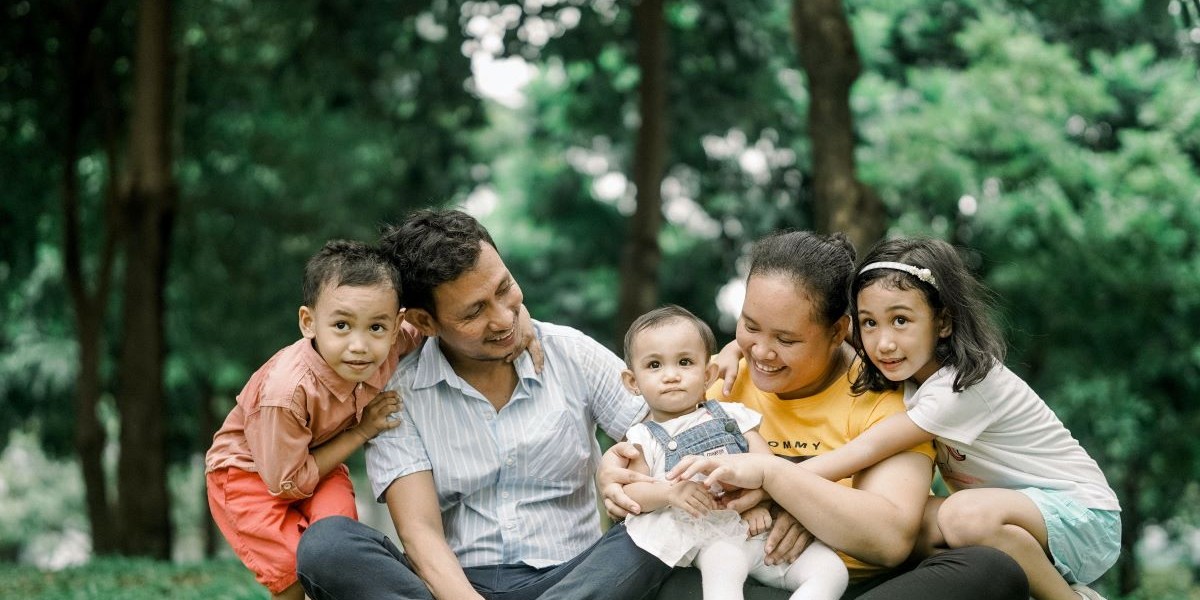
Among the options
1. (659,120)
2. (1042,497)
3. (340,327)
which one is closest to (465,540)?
(340,327)

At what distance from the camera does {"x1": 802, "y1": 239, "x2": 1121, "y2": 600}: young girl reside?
129 inches

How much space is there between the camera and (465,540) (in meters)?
3.76

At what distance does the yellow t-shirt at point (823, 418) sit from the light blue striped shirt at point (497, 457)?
369 mm

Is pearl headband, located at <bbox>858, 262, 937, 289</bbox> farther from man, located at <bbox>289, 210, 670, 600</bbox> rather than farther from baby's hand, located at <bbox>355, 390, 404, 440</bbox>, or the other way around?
baby's hand, located at <bbox>355, 390, 404, 440</bbox>

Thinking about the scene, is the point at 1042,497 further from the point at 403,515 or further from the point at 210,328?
the point at 210,328

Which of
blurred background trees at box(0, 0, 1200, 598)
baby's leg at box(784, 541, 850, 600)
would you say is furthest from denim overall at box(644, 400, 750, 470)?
blurred background trees at box(0, 0, 1200, 598)

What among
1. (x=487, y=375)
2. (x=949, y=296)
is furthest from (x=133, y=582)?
(x=949, y=296)

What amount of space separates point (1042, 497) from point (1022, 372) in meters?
9.43

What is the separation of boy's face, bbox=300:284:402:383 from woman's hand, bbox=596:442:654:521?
727 millimetres

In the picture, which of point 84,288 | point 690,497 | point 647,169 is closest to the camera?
point 690,497

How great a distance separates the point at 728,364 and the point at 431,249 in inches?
37.5

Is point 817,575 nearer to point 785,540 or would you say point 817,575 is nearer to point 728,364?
point 785,540

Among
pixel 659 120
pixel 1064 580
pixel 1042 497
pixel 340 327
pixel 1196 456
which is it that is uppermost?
pixel 659 120

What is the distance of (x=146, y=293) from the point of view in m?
9.27
